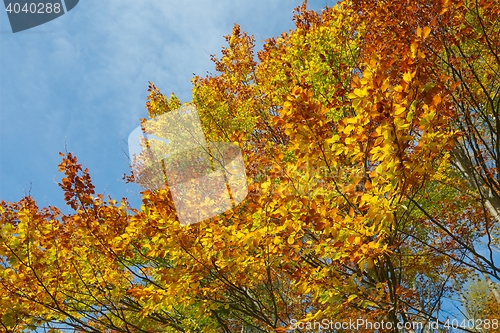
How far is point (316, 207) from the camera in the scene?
2.21 metres

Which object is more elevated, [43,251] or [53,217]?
[53,217]

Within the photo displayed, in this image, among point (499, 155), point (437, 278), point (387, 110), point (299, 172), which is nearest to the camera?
point (387, 110)

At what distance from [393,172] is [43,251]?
154 inches

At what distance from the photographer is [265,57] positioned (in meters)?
6.63

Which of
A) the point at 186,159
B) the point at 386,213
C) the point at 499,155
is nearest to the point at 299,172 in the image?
the point at 386,213

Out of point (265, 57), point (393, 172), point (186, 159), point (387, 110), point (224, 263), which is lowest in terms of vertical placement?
point (224, 263)

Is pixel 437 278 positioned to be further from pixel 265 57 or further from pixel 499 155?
pixel 265 57

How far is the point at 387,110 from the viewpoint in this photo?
1926 millimetres

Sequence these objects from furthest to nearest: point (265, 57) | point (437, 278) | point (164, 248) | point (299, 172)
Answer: point (437, 278) < point (265, 57) < point (164, 248) < point (299, 172)

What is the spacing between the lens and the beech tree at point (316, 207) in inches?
83.1

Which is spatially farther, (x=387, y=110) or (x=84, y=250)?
(x=84, y=250)

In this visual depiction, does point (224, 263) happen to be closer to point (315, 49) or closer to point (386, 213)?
point (386, 213)

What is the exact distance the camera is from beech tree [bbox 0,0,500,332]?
211 centimetres

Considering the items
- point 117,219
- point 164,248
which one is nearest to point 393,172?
point 164,248
